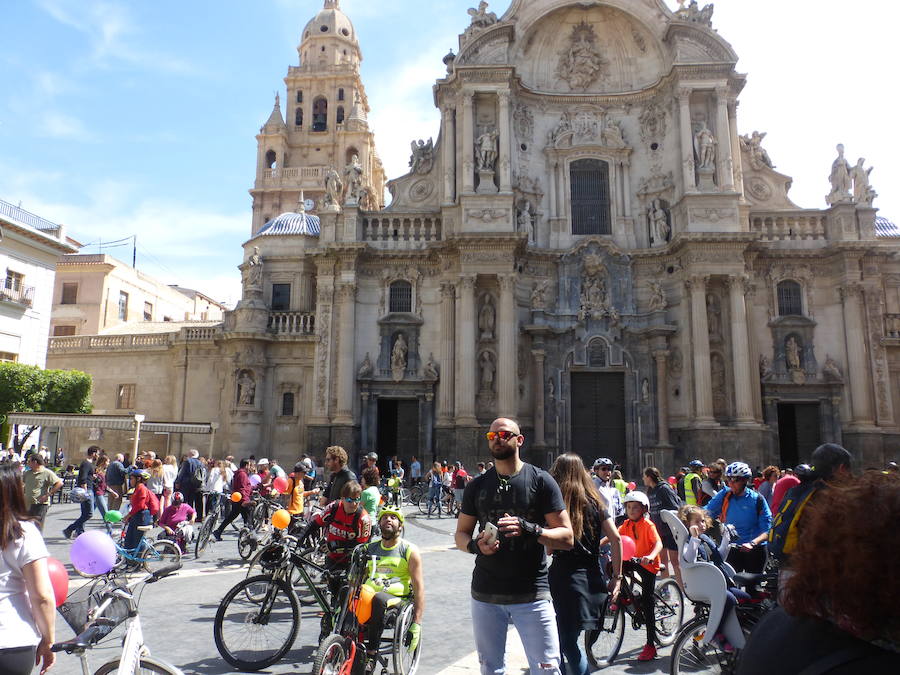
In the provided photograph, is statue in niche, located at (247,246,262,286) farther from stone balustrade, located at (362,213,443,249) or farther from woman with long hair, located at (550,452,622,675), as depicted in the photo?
woman with long hair, located at (550,452,622,675)

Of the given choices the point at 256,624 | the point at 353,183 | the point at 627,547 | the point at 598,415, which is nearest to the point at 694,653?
the point at 627,547

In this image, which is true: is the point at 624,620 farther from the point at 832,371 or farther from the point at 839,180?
the point at 839,180

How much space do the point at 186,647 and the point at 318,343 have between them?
20957 millimetres

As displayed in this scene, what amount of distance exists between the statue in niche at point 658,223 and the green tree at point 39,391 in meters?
25.0

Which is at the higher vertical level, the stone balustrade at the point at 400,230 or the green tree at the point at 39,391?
the stone balustrade at the point at 400,230

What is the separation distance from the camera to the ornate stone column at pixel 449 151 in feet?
92.8

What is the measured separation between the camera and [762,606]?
5.67 meters

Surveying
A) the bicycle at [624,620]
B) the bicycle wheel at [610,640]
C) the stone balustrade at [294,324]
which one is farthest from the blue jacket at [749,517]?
the stone balustrade at [294,324]

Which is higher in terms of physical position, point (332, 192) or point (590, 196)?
point (590, 196)

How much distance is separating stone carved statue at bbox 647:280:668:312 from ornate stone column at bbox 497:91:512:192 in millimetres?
7295

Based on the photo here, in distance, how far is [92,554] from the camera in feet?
15.2

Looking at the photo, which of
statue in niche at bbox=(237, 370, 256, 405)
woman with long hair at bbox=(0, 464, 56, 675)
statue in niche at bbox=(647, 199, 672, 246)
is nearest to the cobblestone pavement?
woman with long hair at bbox=(0, 464, 56, 675)

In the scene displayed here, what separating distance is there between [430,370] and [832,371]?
1603cm

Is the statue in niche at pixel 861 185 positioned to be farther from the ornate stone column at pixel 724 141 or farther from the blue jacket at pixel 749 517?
the blue jacket at pixel 749 517
